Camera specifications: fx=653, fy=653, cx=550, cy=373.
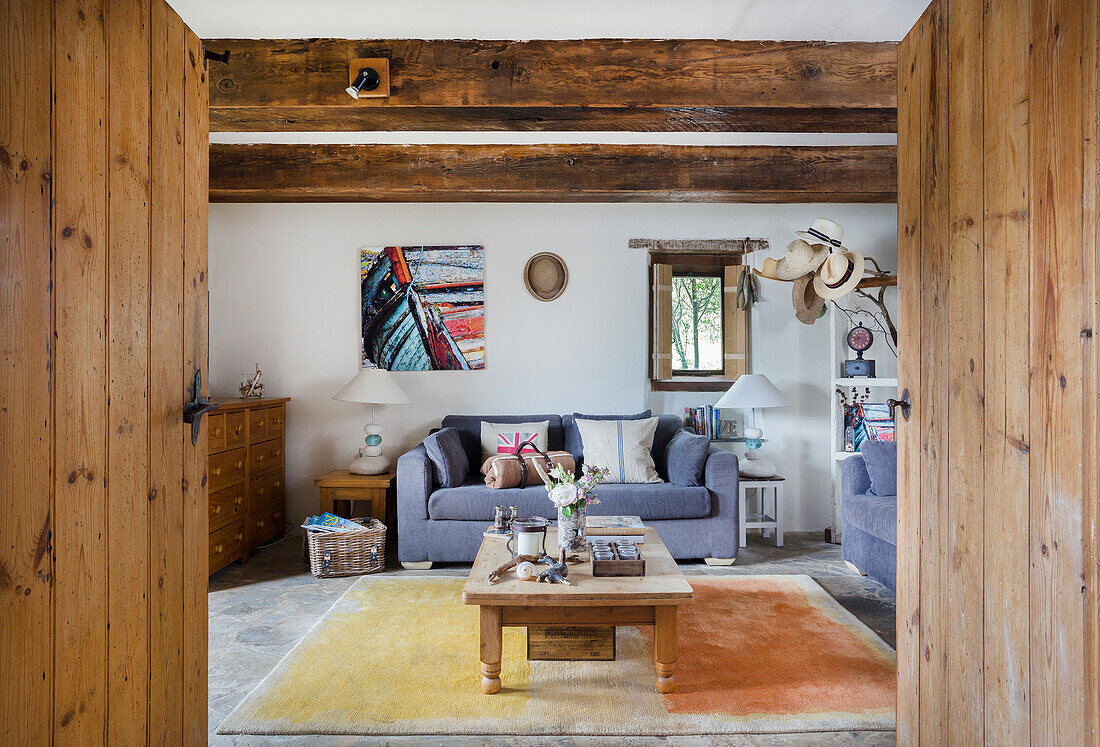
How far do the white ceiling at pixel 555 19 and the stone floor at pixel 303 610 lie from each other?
8.42 ft

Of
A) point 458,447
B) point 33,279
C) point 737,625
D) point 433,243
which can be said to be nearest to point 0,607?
point 33,279

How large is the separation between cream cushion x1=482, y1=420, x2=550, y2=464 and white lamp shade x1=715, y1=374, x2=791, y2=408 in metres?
1.24

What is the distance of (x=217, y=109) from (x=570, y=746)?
2.76 m

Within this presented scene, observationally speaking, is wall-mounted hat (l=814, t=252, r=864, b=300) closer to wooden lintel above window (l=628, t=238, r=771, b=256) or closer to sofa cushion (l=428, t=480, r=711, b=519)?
sofa cushion (l=428, t=480, r=711, b=519)

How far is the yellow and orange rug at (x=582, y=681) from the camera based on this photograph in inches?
85.2

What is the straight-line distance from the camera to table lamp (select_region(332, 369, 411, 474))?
4371 mm

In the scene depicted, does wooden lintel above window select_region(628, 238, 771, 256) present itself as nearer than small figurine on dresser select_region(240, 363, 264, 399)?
No

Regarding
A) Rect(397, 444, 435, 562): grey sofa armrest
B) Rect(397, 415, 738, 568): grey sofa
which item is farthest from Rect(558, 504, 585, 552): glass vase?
Rect(397, 444, 435, 562): grey sofa armrest

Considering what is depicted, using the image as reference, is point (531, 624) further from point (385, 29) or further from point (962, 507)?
point (385, 29)

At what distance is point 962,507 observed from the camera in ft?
4.28

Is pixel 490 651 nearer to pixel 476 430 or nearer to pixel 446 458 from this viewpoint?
pixel 446 458

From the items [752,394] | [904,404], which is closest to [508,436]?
[752,394]

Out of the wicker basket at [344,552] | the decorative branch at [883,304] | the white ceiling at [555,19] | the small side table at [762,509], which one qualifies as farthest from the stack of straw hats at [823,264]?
the wicker basket at [344,552]

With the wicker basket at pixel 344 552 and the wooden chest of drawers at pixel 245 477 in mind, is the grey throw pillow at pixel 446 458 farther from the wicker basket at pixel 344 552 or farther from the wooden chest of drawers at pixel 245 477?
the wooden chest of drawers at pixel 245 477
